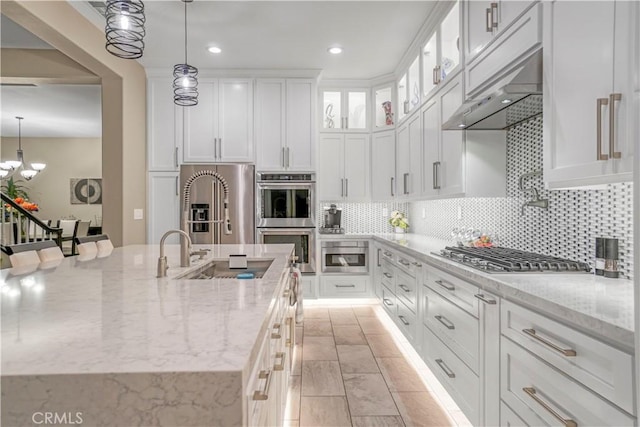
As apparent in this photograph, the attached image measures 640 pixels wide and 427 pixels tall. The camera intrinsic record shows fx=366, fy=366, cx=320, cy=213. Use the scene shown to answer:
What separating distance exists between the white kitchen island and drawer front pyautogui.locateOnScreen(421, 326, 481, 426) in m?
1.22

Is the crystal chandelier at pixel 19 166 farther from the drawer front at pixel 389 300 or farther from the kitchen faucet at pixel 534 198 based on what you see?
the kitchen faucet at pixel 534 198

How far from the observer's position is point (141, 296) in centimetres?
119

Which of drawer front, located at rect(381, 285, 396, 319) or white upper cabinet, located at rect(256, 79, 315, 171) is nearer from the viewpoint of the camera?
drawer front, located at rect(381, 285, 396, 319)

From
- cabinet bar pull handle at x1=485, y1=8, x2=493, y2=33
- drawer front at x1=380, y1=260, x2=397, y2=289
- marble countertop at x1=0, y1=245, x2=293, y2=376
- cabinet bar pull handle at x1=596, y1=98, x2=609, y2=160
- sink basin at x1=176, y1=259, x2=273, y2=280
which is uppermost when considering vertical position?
cabinet bar pull handle at x1=485, y1=8, x2=493, y2=33

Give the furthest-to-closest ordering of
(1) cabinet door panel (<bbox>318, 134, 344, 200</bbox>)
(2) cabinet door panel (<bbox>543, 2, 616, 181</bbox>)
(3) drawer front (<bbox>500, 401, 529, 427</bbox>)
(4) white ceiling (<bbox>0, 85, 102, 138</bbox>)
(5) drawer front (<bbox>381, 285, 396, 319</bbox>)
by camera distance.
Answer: (4) white ceiling (<bbox>0, 85, 102, 138</bbox>), (1) cabinet door panel (<bbox>318, 134, 344, 200</bbox>), (5) drawer front (<bbox>381, 285, 396, 319</bbox>), (3) drawer front (<bbox>500, 401, 529, 427</bbox>), (2) cabinet door panel (<bbox>543, 2, 616, 181</bbox>)

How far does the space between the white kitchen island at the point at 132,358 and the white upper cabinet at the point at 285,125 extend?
3.49 m

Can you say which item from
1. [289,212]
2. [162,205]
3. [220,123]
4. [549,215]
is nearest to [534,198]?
[549,215]

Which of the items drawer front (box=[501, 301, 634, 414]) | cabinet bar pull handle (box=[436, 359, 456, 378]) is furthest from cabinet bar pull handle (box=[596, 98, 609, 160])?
cabinet bar pull handle (box=[436, 359, 456, 378])

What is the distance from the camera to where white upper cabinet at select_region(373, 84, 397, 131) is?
4.72 m

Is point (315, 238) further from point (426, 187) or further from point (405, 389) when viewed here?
point (405, 389)

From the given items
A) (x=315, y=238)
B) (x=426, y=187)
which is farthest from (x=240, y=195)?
(x=426, y=187)

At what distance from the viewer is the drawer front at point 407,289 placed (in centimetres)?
291

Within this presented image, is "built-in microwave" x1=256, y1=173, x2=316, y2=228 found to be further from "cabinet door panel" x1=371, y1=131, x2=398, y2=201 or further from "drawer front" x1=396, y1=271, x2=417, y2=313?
"drawer front" x1=396, y1=271, x2=417, y2=313

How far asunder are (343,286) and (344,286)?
0.01 metres
